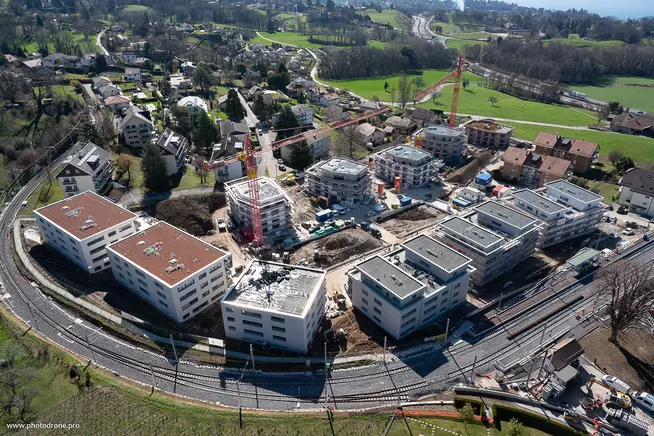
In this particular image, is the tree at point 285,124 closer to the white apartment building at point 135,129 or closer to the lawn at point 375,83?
the white apartment building at point 135,129

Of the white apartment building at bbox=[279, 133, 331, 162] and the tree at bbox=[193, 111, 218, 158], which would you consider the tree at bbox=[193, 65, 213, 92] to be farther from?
the white apartment building at bbox=[279, 133, 331, 162]

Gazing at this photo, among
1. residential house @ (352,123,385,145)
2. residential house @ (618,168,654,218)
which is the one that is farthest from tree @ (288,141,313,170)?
residential house @ (618,168,654,218)

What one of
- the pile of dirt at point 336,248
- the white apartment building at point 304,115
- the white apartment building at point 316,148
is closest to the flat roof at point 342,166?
the white apartment building at point 316,148

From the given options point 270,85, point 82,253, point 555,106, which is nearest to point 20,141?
point 82,253

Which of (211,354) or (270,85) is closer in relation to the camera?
(211,354)

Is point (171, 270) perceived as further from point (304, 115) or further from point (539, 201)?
point (304, 115)

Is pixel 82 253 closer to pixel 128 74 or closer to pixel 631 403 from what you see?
pixel 631 403
